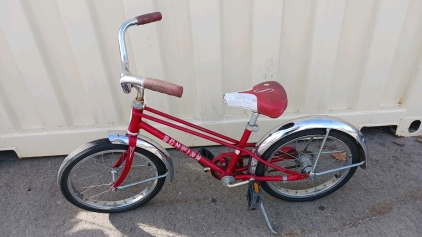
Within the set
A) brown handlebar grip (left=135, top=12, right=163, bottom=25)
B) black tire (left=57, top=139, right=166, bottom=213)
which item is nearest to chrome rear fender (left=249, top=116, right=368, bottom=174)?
black tire (left=57, top=139, right=166, bottom=213)

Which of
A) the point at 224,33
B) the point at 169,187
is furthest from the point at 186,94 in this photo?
the point at 169,187

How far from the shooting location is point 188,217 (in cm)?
237

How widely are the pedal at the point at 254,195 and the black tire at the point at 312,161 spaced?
0.27 ft

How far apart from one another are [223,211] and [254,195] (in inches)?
14.9

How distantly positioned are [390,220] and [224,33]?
5.85 feet

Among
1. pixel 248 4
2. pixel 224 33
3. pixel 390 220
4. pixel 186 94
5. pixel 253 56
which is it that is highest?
pixel 248 4

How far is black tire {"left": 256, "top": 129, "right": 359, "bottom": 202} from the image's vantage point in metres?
2.11

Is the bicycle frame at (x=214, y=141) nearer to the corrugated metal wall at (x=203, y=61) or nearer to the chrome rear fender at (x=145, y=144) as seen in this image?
the chrome rear fender at (x=145, y=144)

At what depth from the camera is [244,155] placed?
2.16 metres

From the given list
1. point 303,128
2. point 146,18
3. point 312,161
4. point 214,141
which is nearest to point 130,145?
point 214,141

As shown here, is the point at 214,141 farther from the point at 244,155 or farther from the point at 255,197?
the point at 255,197

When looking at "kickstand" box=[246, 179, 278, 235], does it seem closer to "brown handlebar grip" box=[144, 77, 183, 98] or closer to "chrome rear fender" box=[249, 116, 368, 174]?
"chrome rear fender" box=[249, 116, 368, 174]

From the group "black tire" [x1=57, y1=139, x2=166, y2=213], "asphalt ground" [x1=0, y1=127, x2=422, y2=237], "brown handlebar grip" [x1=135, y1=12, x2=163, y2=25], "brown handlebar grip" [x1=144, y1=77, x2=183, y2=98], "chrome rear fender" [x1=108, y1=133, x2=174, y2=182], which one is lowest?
"asphalt ground" [x1=0, y1=127, x2=422, y2=237]

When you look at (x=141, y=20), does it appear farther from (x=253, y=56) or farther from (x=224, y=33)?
(x=253, y=56)
